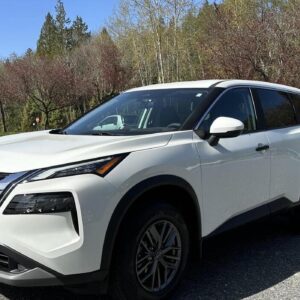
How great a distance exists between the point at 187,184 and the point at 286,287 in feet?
3.96

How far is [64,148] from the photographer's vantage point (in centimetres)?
346

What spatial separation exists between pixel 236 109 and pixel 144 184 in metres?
1.48

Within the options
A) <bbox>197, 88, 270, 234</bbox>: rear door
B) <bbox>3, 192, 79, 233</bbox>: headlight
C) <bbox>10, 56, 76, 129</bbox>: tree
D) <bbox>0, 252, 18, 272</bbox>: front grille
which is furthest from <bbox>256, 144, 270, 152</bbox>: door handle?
<bbox>10, 56, 76, 129</bbox>: tree

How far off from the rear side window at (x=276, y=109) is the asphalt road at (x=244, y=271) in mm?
1219

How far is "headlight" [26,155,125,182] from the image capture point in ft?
10.1

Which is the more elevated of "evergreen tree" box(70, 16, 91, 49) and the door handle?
"evergreen tree" box(70, 16, 91, 49)

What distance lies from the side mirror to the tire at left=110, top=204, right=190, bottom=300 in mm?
679

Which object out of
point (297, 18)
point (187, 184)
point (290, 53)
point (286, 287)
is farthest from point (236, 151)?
point (297, 18)

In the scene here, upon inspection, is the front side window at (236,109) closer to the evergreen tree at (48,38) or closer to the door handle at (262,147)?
the door handle at (262,147)

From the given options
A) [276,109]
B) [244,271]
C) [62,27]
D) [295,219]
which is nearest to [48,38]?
[62,27]

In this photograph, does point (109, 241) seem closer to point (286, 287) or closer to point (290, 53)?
point (286, 287)

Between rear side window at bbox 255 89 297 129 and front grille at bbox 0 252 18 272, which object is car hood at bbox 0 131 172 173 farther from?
rear side window at bbox 255 89 297 129


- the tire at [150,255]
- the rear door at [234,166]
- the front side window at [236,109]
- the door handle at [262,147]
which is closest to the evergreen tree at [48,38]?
the front side window at [236,109]

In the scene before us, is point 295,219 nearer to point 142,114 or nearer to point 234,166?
point 234,166
